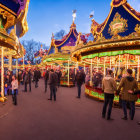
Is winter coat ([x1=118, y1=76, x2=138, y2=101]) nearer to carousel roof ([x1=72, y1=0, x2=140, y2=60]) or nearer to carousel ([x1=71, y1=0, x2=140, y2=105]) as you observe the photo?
carousel ([x1=71, y1=0, x2=140, y2=105])

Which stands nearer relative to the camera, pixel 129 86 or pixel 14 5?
pixel 129 86

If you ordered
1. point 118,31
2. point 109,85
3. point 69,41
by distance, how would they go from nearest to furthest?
point 109,85
point 118,31
point 69,41

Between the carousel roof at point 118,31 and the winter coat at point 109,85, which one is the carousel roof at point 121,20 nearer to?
the carousel roof at point 118,31

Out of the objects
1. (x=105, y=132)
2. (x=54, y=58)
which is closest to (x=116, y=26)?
(x=105, y=132)

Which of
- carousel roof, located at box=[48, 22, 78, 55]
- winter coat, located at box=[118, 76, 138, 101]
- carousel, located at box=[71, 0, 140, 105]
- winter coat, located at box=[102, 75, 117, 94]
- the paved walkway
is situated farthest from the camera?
carousel roof, located at box=[48, 22, 78, 55]

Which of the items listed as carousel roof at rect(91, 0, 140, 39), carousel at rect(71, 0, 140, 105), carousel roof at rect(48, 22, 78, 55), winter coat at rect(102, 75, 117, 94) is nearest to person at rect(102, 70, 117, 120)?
winter coat at rect(102, 75, 117, 94)

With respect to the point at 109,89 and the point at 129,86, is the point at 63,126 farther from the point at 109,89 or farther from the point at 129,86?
the point at 129,86

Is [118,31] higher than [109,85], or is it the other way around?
[118,31]

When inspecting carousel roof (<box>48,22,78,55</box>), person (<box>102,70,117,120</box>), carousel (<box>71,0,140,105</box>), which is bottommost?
person (<box>102,70,117,120</box>)

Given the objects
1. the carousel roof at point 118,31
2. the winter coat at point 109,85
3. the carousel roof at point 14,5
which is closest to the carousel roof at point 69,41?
the carousel roof at point 118,31

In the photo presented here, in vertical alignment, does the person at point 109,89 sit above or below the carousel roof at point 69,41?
below

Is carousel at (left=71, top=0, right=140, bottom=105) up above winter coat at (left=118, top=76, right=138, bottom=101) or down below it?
above

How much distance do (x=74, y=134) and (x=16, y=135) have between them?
150 cm


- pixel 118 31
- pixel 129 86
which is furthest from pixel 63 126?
pixel 118 31
